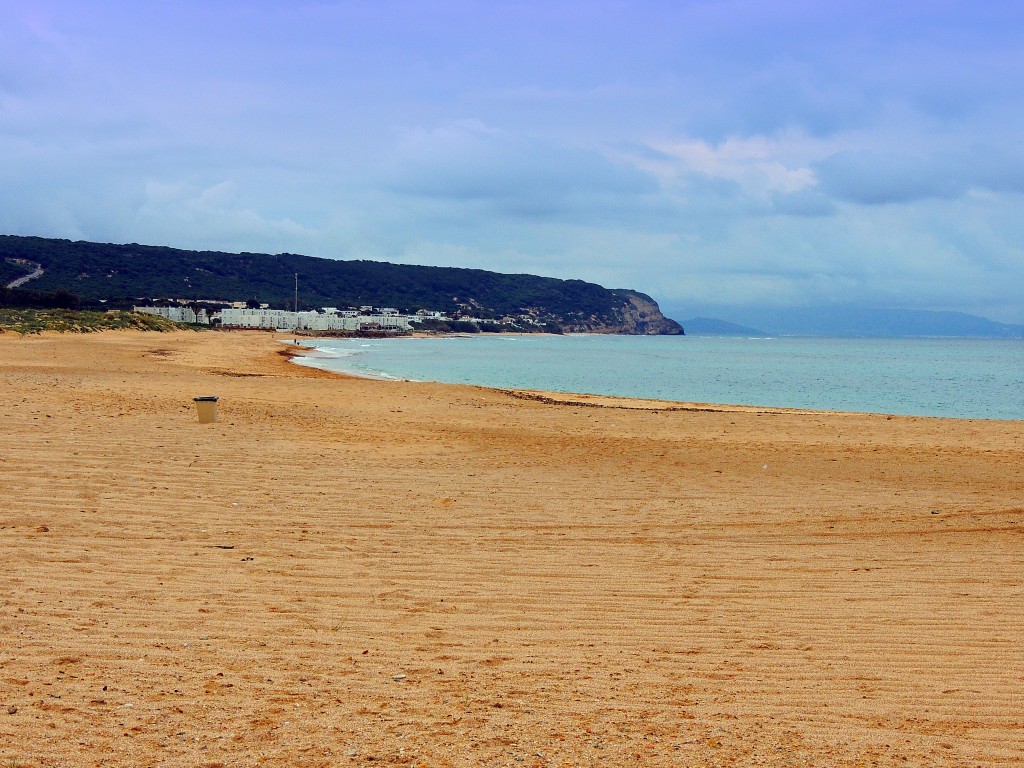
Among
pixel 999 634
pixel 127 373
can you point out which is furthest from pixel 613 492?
pixel 127 373

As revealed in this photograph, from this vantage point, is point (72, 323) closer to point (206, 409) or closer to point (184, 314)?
point (206, 409)

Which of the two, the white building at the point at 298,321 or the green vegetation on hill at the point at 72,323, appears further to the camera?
the white building at the point at 298,321

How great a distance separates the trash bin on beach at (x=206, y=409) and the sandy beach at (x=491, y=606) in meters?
1.16

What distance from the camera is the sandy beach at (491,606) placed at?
13.9 feet

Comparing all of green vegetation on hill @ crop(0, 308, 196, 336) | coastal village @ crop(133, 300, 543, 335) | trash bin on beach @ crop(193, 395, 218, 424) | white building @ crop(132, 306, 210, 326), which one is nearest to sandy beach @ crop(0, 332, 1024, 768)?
trash bin on beach @ crop(193, 395, 218, 424)

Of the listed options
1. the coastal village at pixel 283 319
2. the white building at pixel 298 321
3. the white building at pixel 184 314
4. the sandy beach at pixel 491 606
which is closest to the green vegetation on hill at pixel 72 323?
the coastal village at pixel 283 319

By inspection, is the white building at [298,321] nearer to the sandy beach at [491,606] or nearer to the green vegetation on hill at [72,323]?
the green vegetation on hill at [72,323]

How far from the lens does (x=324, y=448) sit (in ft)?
43.8

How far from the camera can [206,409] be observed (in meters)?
15.0

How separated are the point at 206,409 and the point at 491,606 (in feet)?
32.8

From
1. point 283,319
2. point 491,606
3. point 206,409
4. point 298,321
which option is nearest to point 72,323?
point 206,409

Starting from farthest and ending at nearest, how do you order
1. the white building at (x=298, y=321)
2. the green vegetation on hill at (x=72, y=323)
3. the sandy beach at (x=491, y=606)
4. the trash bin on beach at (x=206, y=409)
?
the white building at (x=298, y=321), the green vegetation on hill at (x=72, y=323), the trash bin on beach at (x=206, y=409), the sandy beach at (x=491, y=606)

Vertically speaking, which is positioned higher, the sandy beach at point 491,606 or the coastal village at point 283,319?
the coastal village at point 283,319

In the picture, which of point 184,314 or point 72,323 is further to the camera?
point 184,314
